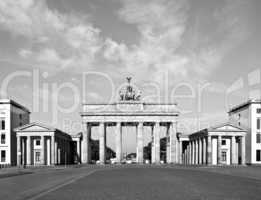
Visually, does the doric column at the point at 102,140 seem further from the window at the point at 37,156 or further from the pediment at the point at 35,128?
the window at the point at 37,156

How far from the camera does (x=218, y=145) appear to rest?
95.2m

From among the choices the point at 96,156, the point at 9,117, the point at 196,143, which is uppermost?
the point at 9,117

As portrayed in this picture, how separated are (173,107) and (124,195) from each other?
277 ft

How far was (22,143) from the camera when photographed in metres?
96.0

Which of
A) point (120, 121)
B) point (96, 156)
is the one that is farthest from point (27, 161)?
point (96, 156)

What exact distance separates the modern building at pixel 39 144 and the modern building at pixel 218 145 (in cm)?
3395

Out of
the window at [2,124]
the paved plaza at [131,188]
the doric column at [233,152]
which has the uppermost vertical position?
the window at [2,124]

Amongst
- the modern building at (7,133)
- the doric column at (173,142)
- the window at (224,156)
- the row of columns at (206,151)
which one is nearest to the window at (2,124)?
the modern building at (7,133)

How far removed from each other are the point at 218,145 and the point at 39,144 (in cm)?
4713

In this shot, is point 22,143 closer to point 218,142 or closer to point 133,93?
point 133,93

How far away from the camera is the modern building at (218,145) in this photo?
299 ft

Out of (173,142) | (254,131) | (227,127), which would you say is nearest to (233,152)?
(227,127)

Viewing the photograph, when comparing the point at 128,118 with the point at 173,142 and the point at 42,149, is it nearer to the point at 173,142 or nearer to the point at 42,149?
the point at 173,142

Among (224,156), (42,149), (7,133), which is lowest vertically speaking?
(224,156)
